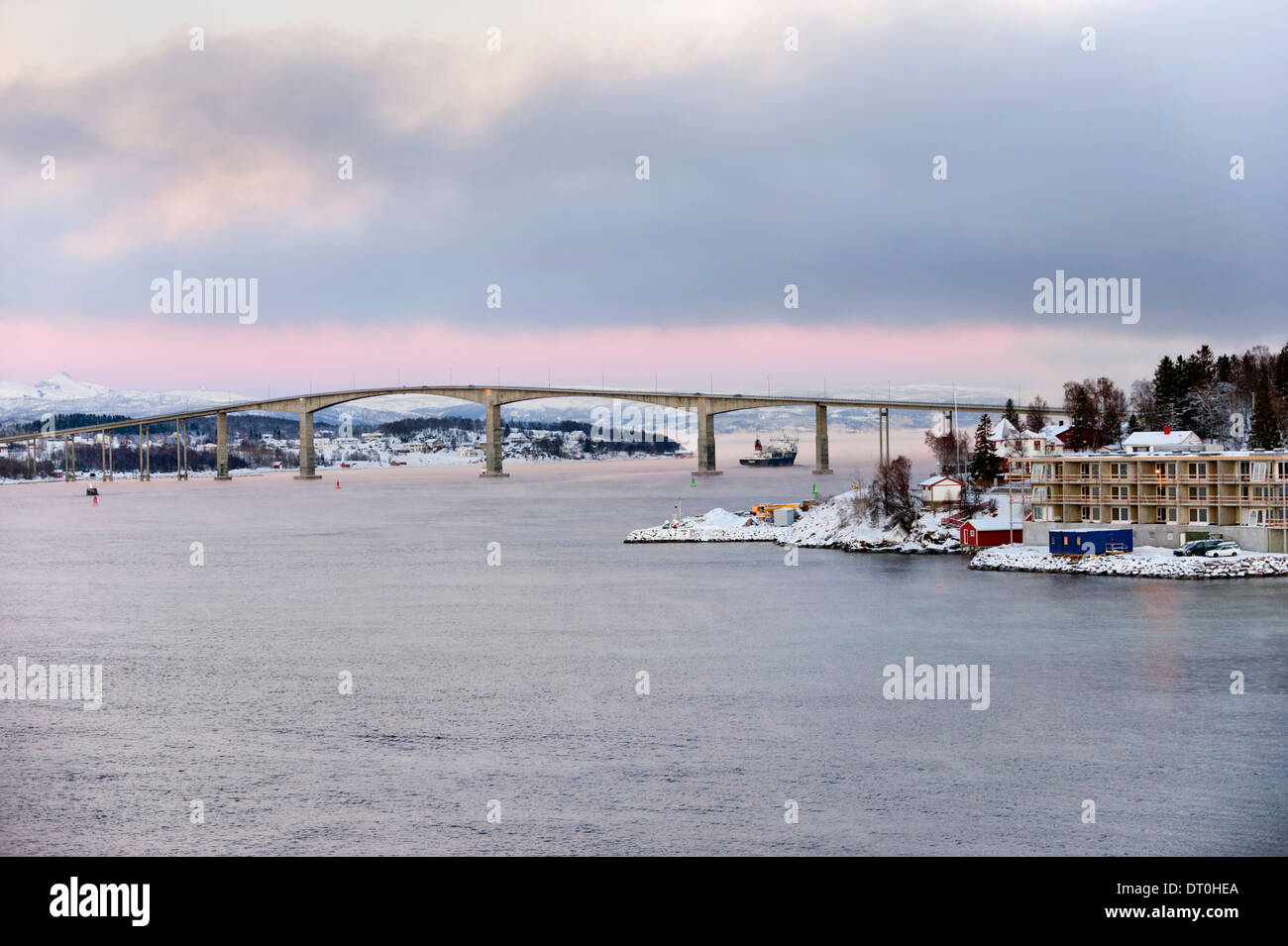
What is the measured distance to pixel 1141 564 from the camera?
3669cm

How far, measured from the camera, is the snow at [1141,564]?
115 ft

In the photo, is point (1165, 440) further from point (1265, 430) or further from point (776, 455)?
point (776, 455)

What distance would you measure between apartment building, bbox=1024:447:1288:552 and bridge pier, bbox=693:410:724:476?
62550 mm

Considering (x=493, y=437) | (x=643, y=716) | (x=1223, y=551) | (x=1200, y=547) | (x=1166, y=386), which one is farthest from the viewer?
(x=493, y=437)

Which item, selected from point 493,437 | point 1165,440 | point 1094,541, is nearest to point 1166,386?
point 1165,440

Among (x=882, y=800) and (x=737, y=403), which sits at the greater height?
(x=737, y=403)

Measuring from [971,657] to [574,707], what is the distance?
31.2 ft

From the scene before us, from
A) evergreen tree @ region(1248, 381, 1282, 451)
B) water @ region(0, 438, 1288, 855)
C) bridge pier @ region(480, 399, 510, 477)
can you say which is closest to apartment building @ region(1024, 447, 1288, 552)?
water @ region(0, 438, 1288, 855)

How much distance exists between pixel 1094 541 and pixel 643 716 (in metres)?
26.3

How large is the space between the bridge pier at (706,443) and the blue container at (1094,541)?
64341mm

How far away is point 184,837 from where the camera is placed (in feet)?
42.7

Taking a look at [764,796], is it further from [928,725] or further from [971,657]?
[971,657]
